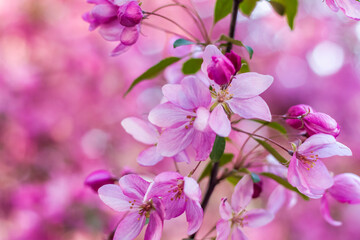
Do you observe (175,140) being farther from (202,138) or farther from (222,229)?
(222,229)

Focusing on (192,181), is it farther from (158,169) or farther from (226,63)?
(158,169)

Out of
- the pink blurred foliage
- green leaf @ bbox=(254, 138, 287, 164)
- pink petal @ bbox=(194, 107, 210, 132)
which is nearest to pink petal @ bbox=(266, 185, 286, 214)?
green leaf @ bbox=(254, 138, 287, 164)

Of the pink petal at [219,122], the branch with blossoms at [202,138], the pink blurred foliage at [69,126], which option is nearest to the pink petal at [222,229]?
the branch with blossoms at [202,138]

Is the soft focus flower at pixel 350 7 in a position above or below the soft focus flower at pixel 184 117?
above

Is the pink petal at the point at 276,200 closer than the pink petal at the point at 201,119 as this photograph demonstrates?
No

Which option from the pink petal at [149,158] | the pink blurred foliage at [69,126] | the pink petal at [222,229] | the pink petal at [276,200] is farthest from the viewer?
the pink blurred foliage at [69,126]

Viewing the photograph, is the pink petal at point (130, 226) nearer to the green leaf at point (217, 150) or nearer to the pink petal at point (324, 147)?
the green leaf at point (217, 150)

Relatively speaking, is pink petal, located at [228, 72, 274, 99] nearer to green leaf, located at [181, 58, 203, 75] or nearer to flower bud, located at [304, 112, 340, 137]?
flower bud, located at [304, 112, 340, 137]

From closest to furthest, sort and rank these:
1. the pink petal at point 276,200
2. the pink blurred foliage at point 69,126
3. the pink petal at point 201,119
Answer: the pink petal at point 201,119 → the pink petal at point 276,200 → the pink blurred foliage at point 69,126

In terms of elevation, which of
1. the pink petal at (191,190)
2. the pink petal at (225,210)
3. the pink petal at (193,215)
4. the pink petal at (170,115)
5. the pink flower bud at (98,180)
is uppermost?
the pink petal at (170,115)
